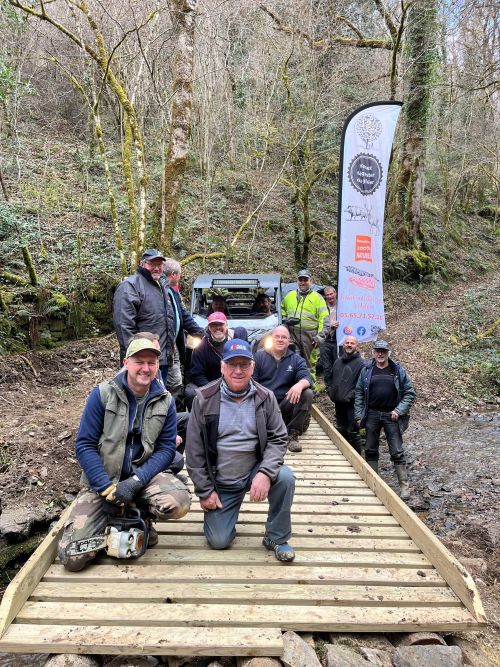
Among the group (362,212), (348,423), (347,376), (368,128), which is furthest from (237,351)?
(368,128)

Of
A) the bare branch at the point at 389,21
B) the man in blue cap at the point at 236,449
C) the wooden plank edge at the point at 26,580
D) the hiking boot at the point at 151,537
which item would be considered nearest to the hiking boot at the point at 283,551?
the man in blue cap at the point at 236,449

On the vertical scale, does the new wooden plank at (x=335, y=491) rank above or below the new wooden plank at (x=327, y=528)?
below

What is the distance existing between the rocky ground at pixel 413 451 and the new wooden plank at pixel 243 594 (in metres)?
0.46

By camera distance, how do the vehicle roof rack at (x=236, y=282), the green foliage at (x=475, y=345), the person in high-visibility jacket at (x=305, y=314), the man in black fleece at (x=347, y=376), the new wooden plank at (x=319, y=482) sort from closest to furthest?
1. the new wooden plank at (x=319, y=482)
2. the man in black fleece at (x=347, y=376)
3. the person in high-visibility jacket at (x=305, y=314)
4. the vehicle roof rack at (x=236, y=282)
5. the green foliage at (x=475, y=345)

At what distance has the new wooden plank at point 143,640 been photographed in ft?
8.54

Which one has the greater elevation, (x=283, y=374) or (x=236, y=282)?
(x=236, y=282)

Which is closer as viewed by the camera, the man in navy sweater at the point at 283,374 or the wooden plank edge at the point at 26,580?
the wooden plank edge at the point at 26,580

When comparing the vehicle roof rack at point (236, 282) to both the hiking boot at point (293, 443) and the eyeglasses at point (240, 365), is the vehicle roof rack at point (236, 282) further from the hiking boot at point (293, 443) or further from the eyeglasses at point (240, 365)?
the eyeglasses at point (240, 365)

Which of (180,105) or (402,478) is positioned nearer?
(402,478)

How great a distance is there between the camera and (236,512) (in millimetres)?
3746

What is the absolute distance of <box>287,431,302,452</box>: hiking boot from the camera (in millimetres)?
6324

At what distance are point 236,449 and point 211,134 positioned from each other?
1422cm

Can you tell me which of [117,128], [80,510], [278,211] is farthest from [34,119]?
[80,510]

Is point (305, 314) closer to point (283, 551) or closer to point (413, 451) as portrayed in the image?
point (413, 451)
